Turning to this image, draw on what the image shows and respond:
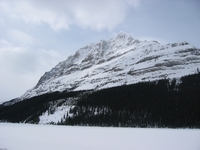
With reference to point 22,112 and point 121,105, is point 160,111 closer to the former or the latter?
point 121,105

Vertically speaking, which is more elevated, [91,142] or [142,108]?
[142,108]

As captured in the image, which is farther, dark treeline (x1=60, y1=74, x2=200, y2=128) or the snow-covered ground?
dark treeline (x1=60, y1=74, x2=200, y2=128)

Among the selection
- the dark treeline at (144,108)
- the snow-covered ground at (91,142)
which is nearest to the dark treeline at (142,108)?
the dark treeline at (144,108)

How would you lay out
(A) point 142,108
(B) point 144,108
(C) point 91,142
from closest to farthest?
(C) point 91,142
(B) point 144,108
(A) point 142,108

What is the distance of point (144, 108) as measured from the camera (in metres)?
89.9

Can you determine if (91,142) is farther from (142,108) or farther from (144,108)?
(142,108)

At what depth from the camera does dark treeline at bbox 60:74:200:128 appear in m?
76.6

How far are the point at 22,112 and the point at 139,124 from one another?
110633 mm

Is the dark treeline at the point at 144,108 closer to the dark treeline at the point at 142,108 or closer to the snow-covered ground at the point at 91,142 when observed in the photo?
the dark treeline at the point at 142,108

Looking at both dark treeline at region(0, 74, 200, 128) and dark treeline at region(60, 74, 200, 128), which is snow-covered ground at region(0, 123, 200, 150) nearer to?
dark treeline at region(60, 74, 200, 128)

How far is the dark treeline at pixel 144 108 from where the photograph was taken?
76.6m

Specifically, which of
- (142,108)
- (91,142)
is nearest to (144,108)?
(142,108)

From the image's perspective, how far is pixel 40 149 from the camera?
18.2 meters

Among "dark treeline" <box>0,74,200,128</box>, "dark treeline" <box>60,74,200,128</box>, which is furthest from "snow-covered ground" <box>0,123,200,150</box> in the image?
"dark treeline" <box>0,74,200,128</box>
